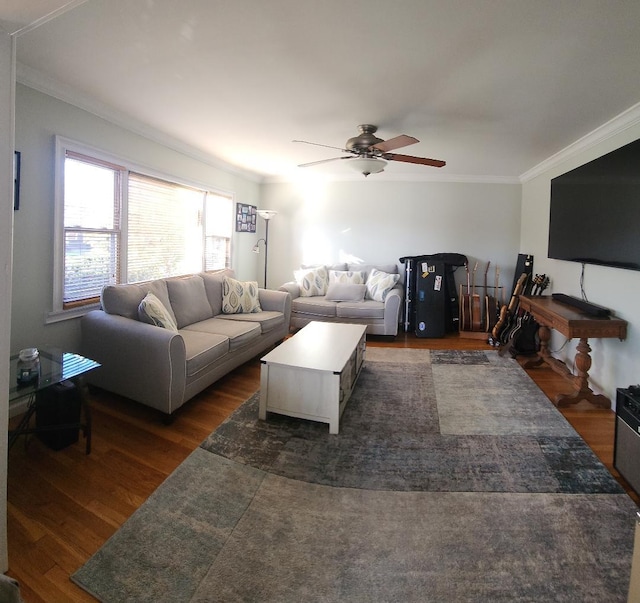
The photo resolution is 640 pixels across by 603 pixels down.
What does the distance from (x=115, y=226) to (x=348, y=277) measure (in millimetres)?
3040

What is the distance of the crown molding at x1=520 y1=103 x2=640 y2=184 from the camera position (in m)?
2.61

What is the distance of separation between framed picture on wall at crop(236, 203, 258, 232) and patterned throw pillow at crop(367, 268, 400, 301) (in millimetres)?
2065

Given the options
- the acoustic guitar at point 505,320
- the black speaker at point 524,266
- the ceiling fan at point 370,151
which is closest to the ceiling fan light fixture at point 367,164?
the ceiling fan at point 370,151

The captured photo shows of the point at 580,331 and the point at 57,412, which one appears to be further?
the point at 580,331

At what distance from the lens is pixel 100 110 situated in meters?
2.81

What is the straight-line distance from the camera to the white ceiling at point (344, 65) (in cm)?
160

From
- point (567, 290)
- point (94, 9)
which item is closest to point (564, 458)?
point (567, 290)

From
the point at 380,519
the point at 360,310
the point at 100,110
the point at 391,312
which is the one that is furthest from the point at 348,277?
the point at 380,519

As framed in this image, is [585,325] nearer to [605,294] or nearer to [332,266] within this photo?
[605,294]

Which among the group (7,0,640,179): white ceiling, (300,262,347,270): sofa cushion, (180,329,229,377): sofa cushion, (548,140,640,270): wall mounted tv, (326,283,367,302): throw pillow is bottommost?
(180,329,229,377): sofa cushion

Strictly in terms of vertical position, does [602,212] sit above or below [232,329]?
above

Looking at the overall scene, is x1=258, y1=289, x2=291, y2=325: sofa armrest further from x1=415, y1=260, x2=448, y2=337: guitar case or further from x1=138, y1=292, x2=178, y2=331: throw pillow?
x1=415, y1=260, x2=448, y2=337: guitar case

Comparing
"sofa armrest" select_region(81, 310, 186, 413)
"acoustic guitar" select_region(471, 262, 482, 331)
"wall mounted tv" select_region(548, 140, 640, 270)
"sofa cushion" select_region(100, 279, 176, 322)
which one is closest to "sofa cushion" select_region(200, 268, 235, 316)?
"sofa cushion" select_region(100, 279, 176, 322)

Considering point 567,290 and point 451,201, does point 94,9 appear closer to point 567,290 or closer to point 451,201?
point 567,290
